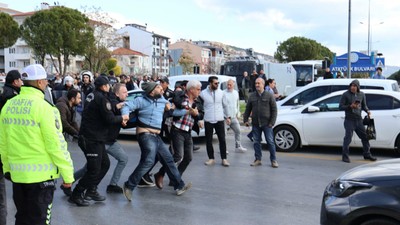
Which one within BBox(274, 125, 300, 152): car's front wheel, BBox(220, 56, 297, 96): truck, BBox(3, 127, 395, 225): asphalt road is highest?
BBox(220, 56, 297, 96): truck

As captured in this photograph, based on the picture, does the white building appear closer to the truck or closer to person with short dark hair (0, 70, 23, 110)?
the truck

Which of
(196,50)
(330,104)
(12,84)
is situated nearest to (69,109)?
(12,84)

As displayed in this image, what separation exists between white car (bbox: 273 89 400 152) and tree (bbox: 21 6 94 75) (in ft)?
115

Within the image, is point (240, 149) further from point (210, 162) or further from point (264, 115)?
point (264, 115)

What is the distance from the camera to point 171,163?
6.39 meters

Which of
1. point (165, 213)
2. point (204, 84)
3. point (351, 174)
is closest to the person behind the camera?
point (351, 174)

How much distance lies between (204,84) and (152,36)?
294ft

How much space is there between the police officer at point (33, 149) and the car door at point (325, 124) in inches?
295

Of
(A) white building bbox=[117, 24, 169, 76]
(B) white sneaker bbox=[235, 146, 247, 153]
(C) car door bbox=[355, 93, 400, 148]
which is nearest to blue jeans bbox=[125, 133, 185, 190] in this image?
(B) white sneaker bbox=[235, 146, 247, 153]

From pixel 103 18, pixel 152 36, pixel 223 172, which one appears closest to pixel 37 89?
pixel 223 172

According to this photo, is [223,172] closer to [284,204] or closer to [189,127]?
[189,127]

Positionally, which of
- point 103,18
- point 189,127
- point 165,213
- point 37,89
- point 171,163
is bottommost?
point 165,213

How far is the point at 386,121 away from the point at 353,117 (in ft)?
3.34

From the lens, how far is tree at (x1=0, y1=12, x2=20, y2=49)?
4264 centimetres
